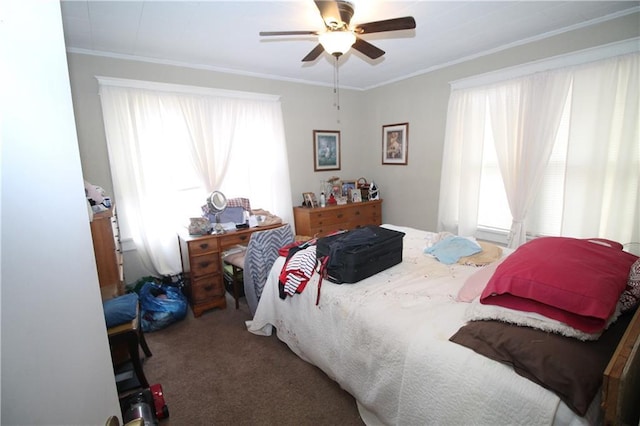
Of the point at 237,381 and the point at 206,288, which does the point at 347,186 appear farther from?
the point at 237,381

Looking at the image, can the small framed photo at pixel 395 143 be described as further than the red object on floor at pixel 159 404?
Yes

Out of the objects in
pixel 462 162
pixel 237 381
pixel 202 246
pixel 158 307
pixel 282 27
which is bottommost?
pixel 237 381

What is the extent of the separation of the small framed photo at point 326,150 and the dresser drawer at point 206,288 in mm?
2120

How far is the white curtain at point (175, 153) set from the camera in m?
2.91

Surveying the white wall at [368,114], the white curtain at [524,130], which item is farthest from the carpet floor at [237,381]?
the white curtain at [524,130]

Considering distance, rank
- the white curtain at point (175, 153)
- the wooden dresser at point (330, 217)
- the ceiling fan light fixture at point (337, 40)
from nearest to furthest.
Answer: the ceiling fan light fixture at point (337, 40)
the white curtain at point (175, 153)
the wooden dresser at point (330, 217)

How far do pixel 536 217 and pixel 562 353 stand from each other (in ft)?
8.09

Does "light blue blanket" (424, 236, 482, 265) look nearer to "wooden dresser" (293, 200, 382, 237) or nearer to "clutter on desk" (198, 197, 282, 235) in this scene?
"wooden dresser" (293, 200, 382, 237)

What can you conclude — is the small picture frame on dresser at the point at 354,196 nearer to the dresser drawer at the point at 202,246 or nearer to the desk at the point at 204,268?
the desk at the point at 204,268

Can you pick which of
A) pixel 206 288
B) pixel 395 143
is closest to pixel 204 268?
pixel 206 288

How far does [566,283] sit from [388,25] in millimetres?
1698

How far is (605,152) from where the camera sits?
2.49 m

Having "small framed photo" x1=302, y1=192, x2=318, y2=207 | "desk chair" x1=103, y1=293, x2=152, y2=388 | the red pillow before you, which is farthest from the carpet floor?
"small framed photo" x1=302, y1=192, x2=318, y2=207

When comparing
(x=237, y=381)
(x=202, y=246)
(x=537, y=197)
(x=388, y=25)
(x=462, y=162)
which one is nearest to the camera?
(x=388, y=25)
